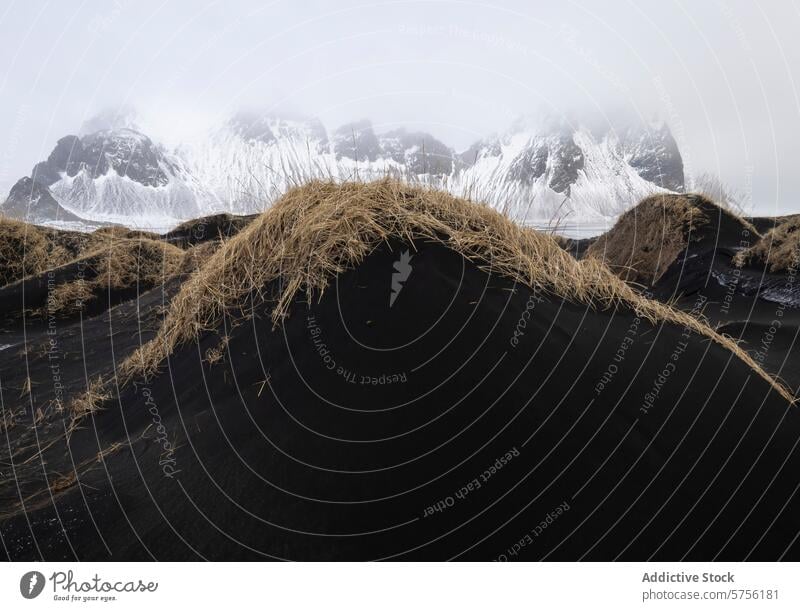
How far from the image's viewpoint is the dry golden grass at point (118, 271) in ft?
36.9

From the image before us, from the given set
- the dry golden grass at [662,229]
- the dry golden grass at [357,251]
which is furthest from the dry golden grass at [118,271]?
the dry golden grass at [662,229]

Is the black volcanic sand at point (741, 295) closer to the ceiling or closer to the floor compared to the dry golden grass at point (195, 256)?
closer to the floor

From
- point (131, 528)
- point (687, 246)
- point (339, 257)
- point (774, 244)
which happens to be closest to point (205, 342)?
point (339, 257)

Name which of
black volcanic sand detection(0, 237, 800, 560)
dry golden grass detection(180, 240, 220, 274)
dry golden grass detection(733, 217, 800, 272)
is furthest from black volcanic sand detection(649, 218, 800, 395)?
dry golden grass detection(180, 240, 220, 274)

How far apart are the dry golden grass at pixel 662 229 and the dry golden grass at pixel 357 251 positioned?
8945 mm

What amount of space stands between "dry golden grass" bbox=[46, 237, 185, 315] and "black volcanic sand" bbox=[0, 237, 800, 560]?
8331 millimetres

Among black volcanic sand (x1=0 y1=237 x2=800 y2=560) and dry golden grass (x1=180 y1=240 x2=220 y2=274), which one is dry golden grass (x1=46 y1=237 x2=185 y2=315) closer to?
dry golden grass (x1=180 y1=240 x2=220 y2=274)

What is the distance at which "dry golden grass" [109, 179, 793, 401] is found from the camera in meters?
4.23

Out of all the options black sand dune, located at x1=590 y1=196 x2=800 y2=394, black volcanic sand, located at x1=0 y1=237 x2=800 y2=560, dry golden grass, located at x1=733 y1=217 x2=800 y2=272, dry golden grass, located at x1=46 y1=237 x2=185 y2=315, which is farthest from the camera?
dry golden grass, located at x1=733 y1=217 x2=800 y2=272

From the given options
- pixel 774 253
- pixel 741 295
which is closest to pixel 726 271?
pixel 741 295

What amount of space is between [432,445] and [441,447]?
0.20 ft

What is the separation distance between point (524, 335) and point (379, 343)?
1110mm

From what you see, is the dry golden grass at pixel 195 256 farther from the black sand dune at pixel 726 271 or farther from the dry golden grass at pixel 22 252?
the black sand dune at pixel 726 271

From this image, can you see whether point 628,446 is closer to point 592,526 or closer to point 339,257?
point 592,526
